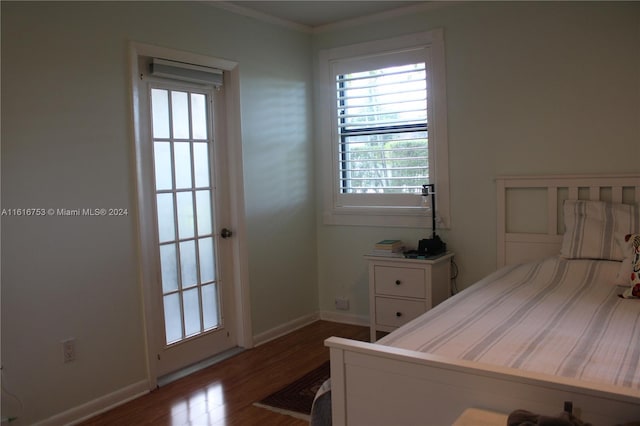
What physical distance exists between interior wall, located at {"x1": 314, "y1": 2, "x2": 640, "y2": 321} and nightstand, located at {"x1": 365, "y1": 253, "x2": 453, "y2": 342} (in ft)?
0.96

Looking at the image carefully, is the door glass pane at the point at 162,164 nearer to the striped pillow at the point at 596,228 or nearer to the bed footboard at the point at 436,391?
the bed footboard at the point at 436,391

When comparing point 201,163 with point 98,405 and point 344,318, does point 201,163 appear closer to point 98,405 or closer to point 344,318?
point 98,405

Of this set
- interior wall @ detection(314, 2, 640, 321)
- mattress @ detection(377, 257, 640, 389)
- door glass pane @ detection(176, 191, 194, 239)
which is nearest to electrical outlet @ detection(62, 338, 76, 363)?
door glass pane @ detection(176, 191, 194, 239)

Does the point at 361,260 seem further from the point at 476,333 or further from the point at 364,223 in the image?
the point at 476,333

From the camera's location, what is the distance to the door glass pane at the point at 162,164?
334 centimetres

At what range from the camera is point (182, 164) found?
11.5 ft

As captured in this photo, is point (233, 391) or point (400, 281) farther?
point (400, 281)

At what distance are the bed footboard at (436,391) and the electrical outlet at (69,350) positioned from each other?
5.15 feet

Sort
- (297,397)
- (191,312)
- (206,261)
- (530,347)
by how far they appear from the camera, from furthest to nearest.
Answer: (206,261) < (191,312) < (297,397) < (530,347)

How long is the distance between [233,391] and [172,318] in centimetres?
66

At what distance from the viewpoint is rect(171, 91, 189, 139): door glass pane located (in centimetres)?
345

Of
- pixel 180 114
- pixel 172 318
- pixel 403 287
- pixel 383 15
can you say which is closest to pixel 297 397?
pixel 172 318

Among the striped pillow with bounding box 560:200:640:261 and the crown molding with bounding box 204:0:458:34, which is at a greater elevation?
the crown molding with bounding box 204:0:458:34

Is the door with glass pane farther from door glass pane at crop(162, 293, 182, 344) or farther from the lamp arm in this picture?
the lamp arm
